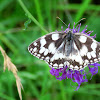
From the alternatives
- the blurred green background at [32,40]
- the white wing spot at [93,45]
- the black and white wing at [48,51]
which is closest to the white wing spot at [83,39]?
the white wing spot at [93,45]

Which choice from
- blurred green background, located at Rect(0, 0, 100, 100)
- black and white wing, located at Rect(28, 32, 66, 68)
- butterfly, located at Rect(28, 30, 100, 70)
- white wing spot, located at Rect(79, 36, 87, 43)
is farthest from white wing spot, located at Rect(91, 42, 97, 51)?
blurred green background, located at Rect(0, 0, 100, 100)

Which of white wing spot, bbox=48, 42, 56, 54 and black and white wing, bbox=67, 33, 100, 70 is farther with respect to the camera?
white wing spot, bbox=48, 42, 56, 54

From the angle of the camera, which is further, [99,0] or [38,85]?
[99,0]

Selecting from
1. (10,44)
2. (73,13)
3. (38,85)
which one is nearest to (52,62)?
(38,85)

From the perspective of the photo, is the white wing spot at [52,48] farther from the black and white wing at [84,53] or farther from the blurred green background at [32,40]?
the blurred green background at [32,40]

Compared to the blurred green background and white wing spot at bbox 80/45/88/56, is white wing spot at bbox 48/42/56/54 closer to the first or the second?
white wing spot at bbox 80/45/88/56

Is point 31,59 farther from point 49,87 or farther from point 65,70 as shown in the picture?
point 65,70
